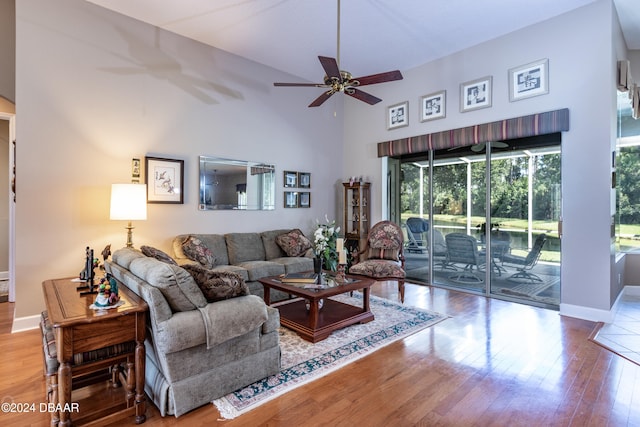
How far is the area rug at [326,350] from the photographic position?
2.21 m

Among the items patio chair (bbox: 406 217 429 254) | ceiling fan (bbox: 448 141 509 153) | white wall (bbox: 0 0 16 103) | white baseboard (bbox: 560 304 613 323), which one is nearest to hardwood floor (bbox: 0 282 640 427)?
white baseboard (bbox: 560 304 613 323)

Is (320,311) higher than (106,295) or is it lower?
lower

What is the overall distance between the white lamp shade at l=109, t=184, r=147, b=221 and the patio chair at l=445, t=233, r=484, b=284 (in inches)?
176

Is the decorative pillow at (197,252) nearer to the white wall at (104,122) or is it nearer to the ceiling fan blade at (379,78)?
the white wall at (104,122)

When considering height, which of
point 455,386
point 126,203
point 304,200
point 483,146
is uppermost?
point 483,146

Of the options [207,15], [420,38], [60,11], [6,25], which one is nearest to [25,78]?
A: [60,11]

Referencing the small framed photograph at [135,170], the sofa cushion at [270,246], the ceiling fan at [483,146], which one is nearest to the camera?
the small framed photograph at [135,170]

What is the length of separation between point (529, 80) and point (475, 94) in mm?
703

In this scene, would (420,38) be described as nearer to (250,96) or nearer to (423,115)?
(423,115)

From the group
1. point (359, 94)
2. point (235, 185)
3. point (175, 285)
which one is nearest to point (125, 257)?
point (175, 285)

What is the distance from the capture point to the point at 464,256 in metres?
5.12

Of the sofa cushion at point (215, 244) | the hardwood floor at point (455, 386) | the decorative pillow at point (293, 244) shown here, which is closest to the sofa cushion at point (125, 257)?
the hardwood floor at point (455, 386)

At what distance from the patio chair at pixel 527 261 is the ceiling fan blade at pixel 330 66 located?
11.4 ft

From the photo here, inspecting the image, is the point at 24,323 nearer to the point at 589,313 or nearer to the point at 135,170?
the point at 135,170
